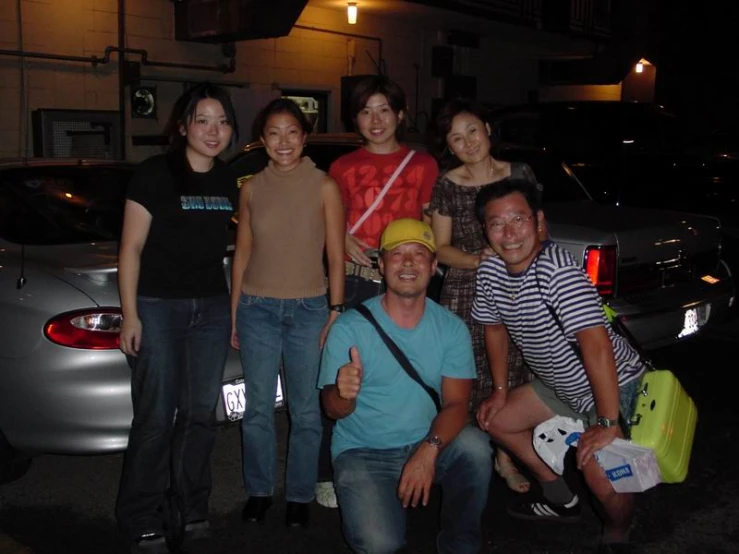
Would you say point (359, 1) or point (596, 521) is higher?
point (359, 1)

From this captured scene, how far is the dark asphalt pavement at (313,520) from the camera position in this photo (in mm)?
3658

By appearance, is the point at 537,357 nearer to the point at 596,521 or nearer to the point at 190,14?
the point at 596,521

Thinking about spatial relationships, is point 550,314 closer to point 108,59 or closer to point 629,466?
point 629,466

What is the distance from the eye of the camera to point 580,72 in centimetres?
1752

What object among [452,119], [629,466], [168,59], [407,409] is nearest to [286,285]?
[407,409]

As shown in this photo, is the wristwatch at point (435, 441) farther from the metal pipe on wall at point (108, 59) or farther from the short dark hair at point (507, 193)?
the metal pipe on wall at point (108, 59)

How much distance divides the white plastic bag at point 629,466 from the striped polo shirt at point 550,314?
26cm

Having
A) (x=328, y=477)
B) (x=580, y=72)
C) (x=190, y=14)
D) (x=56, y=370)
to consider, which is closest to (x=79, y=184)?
(x=56, y=370)

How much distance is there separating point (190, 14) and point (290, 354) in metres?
7.92

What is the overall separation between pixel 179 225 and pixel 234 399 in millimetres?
904

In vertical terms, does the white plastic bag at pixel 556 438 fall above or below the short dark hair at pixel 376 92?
below

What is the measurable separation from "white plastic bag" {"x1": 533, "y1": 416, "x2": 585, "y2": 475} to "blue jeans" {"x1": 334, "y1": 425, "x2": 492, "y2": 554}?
17.3 inches

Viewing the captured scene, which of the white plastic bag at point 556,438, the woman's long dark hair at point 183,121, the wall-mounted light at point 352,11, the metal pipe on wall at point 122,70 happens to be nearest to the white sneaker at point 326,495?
the white plastic bag at point 556,438

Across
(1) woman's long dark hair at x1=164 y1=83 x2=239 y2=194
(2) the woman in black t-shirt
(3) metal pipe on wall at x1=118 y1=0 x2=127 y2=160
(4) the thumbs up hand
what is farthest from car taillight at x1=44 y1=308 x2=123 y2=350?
(3) metal pipe on wall at x1=118 y1=0 x2=127 y2=160
